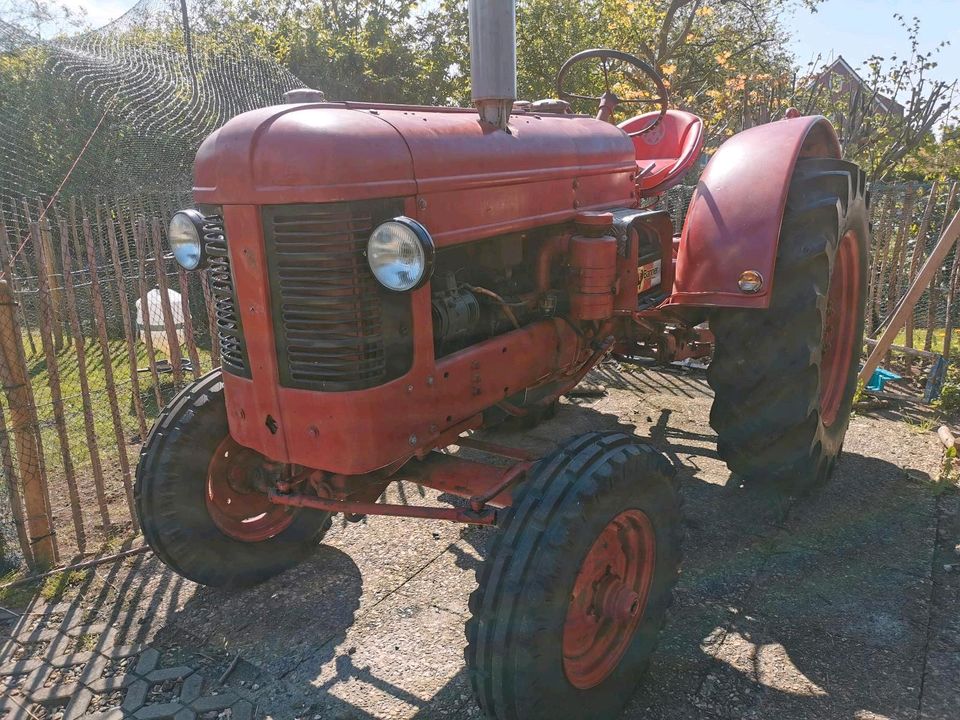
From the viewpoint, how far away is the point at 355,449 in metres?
2.17

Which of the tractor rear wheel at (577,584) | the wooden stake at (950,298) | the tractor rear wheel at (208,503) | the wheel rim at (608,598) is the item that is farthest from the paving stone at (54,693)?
the wooden stake at (950,298)

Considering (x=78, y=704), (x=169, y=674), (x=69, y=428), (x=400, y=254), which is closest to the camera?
(x=400, y=254)

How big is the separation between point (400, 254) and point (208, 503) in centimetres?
154

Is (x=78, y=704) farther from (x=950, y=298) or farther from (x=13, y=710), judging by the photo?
(x=950, y=298)

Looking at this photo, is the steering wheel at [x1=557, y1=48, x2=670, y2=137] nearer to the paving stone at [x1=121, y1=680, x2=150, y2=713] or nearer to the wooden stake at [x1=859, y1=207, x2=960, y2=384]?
the wooden stake at [x1=859, y1=207, x2=960, y2=384]

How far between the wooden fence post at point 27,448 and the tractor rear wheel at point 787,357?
2964 millimetres

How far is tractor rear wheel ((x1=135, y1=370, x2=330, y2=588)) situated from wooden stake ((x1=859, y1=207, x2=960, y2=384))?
11.3 ft

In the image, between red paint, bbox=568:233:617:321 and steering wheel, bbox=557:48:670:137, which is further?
steering wheel, bbox=557:48:670:137

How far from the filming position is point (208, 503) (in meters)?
2.96

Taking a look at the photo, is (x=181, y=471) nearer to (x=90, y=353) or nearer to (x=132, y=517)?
(x=132, y=517)

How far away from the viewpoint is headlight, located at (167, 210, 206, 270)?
2.42 metres

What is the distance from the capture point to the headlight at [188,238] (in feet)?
7.94

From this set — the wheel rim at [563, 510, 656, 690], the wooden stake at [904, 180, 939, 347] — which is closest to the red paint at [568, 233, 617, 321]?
the wheel rim at [563, 510, 656, 690]

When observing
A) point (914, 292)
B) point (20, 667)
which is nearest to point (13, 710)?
point (20, 667)
